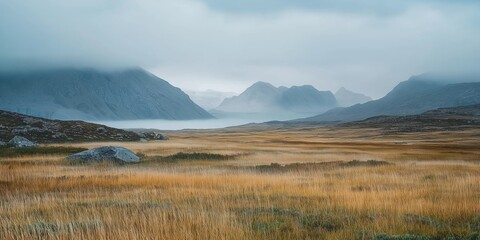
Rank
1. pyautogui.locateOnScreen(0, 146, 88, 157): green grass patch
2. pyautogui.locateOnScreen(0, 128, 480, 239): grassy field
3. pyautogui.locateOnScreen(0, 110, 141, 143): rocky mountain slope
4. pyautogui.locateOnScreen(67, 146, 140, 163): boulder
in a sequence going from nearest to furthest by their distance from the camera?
pyautogui.locateOnScreen(0, 128, 480, 239): grassy field
pyautogui.locateOnScreen(67, 146, 140, 163): boulder
pyautogui.locateOnScreen(0, 146, 88, 157): green grass patch
pyautogui.locateOnScreen(0, 110, 141, 143): rocky mountain slope

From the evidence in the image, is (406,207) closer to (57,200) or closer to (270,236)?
(270,236)

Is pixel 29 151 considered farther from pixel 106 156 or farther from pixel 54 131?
pixel 54 131

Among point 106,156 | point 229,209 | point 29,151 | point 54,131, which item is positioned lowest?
point 229,209

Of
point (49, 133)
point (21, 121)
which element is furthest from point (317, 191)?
point (21, 121)

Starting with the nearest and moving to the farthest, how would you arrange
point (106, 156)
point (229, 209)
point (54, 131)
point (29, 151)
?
point (229, 209) → point (106, 156) → point (29, 151) → point (54, 131)

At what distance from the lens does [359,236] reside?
952 centimetres

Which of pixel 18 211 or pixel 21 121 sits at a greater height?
pixel 21 121

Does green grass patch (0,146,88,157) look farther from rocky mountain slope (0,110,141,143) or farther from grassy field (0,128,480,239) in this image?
grassy field (0,128,480,239)

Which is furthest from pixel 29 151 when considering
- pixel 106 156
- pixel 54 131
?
pixel 54 131

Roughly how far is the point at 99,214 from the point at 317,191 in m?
9.43

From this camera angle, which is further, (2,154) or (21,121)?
(21,121)

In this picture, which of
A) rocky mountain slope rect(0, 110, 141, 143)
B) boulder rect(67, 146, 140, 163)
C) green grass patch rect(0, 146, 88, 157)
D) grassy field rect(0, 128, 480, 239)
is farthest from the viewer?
rocky mountain slope rect(0, 110, 141, 143)

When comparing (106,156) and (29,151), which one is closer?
(106,156)

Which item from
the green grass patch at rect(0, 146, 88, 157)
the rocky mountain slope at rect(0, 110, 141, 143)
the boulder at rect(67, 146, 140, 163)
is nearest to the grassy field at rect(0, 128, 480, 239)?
the boulder at rect(67, 146, 140, 163)
